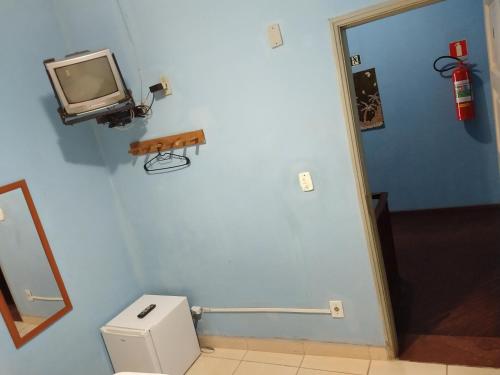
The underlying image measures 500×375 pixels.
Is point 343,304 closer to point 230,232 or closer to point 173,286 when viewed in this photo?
point 230,232

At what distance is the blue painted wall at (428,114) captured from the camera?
3582mm

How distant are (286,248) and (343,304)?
488 millimetres

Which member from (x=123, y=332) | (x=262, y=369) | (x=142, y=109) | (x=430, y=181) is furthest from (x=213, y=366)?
(x=430, y=181)

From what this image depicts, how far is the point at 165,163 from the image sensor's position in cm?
256

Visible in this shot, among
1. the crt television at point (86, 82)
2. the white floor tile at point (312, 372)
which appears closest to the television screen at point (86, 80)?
the crt television at point (86, 82)

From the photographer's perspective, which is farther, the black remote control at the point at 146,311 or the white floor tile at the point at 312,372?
the black remote control at the point at 146,311

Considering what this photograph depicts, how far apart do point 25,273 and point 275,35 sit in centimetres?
195

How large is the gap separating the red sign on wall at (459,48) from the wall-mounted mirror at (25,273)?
377 centimetres

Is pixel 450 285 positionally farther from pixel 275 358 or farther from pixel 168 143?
pixel 168 143

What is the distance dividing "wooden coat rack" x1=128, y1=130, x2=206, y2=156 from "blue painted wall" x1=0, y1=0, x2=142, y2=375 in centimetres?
35

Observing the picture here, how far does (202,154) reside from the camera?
243 cm

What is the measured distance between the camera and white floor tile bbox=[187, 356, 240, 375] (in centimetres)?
256

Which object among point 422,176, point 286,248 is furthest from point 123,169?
point 422,176

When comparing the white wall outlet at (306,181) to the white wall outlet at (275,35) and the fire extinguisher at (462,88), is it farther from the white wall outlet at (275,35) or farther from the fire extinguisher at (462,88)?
the fire extinguisher at (462,88)
